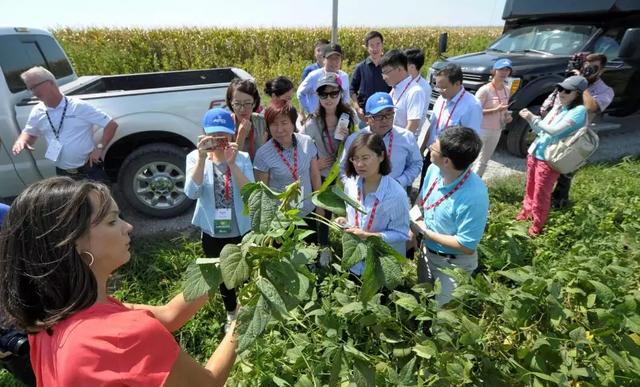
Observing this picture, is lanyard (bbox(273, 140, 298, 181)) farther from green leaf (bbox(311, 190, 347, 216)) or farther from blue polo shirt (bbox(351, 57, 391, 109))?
blue polo shirt (bbox(351, 57, 391, 109))

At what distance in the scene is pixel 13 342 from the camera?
1586 mm

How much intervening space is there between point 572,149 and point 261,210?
3.50 m

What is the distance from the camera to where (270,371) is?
177 centimetres

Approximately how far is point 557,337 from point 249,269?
114cm

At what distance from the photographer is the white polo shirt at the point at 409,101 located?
388 cm

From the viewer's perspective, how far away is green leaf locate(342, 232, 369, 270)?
1.09m

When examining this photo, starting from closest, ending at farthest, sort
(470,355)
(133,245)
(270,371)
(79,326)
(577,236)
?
(79,326)
(470,355)
(270,371)
(577,236)
(133,245)

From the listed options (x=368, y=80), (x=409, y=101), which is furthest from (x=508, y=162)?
(x=409, y=101)

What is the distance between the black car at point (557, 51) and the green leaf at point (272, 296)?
5836 millimetres

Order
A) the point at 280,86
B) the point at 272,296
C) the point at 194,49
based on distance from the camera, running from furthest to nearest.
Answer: the point at 194,49
the point at 280,86
the point at 272,296

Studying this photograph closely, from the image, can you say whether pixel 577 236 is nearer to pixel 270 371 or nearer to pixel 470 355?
pixel 470 355

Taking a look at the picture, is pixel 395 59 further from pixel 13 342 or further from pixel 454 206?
pixel 13 342

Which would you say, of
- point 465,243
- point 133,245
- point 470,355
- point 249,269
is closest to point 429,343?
point 470,355

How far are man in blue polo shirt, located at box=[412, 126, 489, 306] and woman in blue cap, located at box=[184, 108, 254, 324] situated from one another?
122cm
